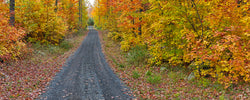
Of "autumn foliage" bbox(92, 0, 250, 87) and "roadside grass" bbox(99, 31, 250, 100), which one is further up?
"autumn foliage" bbox(92, 0, 250, 87)

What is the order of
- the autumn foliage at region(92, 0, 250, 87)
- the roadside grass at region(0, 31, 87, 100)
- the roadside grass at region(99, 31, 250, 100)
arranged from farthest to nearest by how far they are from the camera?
the roadside grass at region(0, 31, 87, 100), the roadside grass at region(99, 31, 250, 100), the autumn foliage at region(92, 0, 250, 87)

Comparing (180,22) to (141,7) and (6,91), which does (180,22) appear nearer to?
(141,7)

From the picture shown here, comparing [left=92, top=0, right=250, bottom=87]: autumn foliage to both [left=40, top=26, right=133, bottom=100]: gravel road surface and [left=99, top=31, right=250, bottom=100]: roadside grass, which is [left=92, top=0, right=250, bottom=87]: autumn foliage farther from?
[left=40, top=26, right=133, bottom=100]: gravel road surface

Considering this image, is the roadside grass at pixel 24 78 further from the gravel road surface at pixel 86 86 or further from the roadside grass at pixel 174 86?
the roadside grass at pixel 174 86

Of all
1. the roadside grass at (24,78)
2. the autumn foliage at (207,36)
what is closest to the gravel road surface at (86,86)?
the roadside grass at (24,78)

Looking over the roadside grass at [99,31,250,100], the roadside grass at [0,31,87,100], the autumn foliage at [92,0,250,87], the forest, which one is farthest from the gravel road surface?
the autumn foliage at [92,0,250,87]

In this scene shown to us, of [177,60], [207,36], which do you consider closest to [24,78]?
[177,60]

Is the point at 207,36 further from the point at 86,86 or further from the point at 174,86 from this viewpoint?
the point at 86,86

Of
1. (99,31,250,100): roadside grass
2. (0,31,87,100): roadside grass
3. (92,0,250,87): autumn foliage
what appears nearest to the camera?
(92,0,250,87): autumn foliage

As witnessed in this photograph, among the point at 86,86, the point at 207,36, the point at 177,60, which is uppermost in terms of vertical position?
the point at 207,36

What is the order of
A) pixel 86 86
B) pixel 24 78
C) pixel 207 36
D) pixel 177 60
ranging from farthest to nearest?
1. pixel 177 60
2. pixel 24 78
3. pixel 86 86
4. pixel 207 36

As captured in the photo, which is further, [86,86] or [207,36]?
[86,86]

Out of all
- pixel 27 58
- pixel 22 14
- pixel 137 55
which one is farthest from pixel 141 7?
pixel 22 14

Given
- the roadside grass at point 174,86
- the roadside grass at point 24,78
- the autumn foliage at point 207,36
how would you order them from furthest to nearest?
1. the roadside grass at point 24,78
2. the roadside grass at point 174,86
3. the autumn foliage at point 207,36
